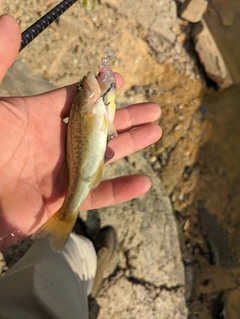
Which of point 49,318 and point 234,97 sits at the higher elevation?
point 49,318

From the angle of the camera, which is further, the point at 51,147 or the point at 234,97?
the point at 234,97

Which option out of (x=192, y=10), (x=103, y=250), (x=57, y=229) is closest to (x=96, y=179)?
(x=57, y=229)

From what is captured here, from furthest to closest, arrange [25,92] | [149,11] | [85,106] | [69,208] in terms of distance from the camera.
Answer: [149,11] → [25,92] → [85,106] → [69,208]

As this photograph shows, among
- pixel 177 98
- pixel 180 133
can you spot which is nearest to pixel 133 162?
pixel 180 133

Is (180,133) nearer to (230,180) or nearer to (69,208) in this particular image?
(230,180)

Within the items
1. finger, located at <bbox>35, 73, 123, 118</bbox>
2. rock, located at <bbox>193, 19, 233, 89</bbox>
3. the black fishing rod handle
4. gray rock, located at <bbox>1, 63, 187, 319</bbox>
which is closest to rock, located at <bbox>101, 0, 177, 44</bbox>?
rock, located at <bbox>193, 19, 233, 89</bbox>

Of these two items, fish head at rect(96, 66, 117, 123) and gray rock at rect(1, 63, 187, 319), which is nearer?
fish head at rect(96, 66, 117, 123)

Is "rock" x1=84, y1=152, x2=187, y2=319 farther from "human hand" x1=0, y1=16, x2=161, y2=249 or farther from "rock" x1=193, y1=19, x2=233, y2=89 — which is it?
"rock" x1=193, y1=19, x2=233, y2=89
